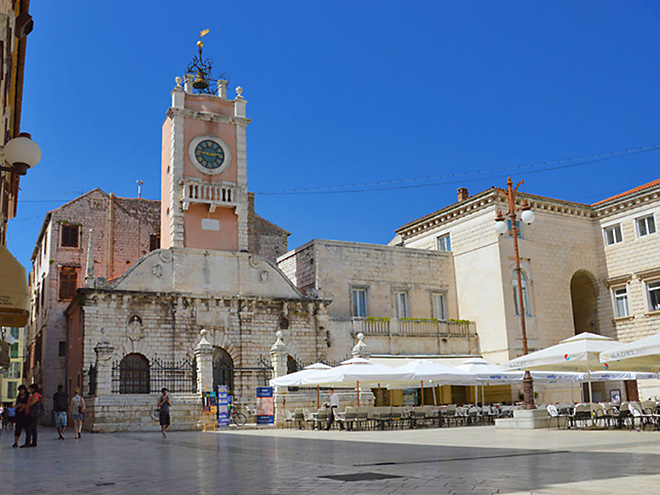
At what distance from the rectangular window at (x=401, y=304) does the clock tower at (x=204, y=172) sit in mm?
7837

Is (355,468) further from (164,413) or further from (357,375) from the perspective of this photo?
(357,375)

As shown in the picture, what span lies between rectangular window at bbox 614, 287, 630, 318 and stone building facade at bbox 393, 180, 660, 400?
0.05 meters

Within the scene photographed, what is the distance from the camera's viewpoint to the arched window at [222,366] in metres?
28.2

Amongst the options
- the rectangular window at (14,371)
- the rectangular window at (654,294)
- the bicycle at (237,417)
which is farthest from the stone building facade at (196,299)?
the rectangular window at (14,371)

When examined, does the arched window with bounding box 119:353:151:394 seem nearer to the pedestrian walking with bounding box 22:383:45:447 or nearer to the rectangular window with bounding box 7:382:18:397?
the pedestrian walking with bounding box 22:383:45:447

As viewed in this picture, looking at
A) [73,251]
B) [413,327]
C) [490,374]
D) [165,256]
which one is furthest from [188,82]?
[490,374]

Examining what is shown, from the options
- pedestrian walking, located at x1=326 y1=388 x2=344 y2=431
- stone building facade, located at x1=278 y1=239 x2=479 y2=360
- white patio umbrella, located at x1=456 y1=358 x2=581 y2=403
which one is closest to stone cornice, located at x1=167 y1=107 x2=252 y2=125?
stone building facade, located at x1=278 y1=239 x2=479 y2=360

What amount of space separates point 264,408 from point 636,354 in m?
12.8

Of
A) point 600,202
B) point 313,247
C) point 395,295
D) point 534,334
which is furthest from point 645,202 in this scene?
point 313,247

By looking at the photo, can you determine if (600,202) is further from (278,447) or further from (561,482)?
(561,482)

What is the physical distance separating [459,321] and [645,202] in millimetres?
10195

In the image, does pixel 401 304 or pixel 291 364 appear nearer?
pixel 291 364

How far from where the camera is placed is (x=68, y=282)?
1388 inches

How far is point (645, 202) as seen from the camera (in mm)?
32062
